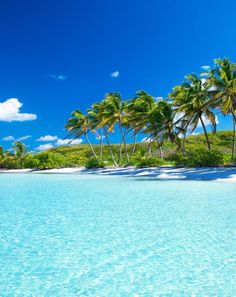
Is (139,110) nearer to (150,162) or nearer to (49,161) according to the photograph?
(150,162)

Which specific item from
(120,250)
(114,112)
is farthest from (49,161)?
(120,250)

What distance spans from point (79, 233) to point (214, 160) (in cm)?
1794

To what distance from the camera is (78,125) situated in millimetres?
35656

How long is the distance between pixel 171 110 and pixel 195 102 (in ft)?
9.50

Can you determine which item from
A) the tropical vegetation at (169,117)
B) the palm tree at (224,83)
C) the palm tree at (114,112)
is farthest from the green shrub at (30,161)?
the palm tree at (224,83)

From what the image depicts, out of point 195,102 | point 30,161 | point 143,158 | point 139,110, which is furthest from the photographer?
point 30,161

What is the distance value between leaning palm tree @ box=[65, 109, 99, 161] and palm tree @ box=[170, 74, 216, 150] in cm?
1230

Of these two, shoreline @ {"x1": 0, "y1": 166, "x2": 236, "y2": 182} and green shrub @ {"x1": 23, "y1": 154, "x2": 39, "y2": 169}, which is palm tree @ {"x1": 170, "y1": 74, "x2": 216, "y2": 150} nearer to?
shoreline @ {"x1": 0, "y1": 166, "x2": 236, "y2": 182}

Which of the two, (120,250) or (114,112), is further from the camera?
(114,112)

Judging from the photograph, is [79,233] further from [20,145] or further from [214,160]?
[20,145]

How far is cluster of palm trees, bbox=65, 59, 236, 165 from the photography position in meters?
22.4

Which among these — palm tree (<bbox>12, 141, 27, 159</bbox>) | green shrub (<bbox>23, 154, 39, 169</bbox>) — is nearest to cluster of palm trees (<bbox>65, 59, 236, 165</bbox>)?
green shrub (<bbox>23, 154, 39, 169</bbox>)

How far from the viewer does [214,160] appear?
2292 centimetres

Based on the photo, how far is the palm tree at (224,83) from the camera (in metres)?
21.4
